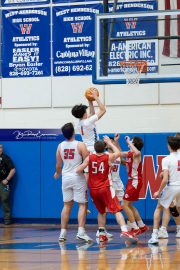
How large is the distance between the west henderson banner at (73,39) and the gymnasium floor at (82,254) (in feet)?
14.9

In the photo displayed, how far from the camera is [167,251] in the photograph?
602cm

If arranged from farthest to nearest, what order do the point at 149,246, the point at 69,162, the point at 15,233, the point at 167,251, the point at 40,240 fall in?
the point at 15,233
the point at 40,240
the point at 69,162
the point at 149,246
the point at 167,251

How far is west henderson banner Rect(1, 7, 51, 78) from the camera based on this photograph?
10820 millimetres

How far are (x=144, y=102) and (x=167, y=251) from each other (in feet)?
15.9

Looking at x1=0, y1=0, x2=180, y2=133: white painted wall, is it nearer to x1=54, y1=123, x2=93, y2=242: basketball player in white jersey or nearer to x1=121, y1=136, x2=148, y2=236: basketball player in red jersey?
x1=121, y1=136, x2=148, y2=236: basketball player in red jersey

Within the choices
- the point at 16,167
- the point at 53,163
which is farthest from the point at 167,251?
the point at 16,167

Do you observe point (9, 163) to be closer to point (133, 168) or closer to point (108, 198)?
point (133, 168)

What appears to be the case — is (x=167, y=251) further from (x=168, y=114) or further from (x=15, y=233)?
(x=168, y=114)

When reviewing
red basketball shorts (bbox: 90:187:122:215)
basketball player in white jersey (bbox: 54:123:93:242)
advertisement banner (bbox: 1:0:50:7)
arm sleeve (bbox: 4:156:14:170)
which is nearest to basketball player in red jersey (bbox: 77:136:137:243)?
red basketball shorts (bbox: 90:187:122:215)

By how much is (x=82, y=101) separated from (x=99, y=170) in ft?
13.6

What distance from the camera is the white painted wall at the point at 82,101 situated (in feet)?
33.1

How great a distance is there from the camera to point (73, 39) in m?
10.6

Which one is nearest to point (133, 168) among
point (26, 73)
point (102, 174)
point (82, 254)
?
point (102, 174)

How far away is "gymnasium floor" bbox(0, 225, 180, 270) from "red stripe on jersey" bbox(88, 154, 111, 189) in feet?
3.25
